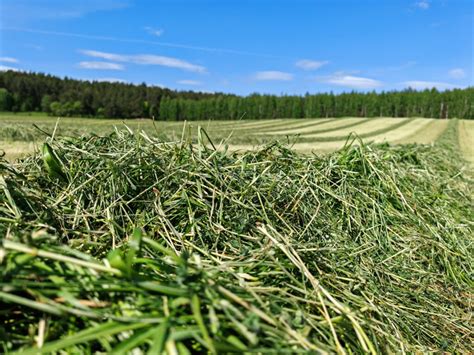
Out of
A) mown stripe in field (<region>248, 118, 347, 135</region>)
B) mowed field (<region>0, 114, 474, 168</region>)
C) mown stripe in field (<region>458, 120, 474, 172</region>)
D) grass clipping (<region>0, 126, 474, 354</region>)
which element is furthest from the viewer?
mown stripe in field (<region>248, 118, 347, 135</region>)

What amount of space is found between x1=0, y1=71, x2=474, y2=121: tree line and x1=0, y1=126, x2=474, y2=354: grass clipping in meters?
57.3

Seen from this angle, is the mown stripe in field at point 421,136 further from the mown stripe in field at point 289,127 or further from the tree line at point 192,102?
the tree line at point 192,102

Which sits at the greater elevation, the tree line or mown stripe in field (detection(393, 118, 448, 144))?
the tree line

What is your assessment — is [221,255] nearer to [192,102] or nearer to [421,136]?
[421,136]

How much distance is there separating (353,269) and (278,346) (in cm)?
83

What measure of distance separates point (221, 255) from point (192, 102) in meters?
80.0

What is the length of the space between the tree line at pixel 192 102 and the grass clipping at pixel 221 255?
57.3m

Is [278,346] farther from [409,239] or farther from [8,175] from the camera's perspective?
[409,239]

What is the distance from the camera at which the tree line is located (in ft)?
216

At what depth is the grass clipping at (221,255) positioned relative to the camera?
0.88 m

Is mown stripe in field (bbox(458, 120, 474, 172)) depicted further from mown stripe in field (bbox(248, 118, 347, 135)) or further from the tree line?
the tree line

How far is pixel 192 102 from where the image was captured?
79562mm

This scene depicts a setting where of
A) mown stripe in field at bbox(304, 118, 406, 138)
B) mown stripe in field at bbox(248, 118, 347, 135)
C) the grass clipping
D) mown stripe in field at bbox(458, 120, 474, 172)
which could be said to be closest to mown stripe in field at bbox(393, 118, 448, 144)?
mown stripe in field at bbox(458, 120, 474, 172)

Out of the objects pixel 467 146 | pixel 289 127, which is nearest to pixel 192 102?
pixel 289 127
